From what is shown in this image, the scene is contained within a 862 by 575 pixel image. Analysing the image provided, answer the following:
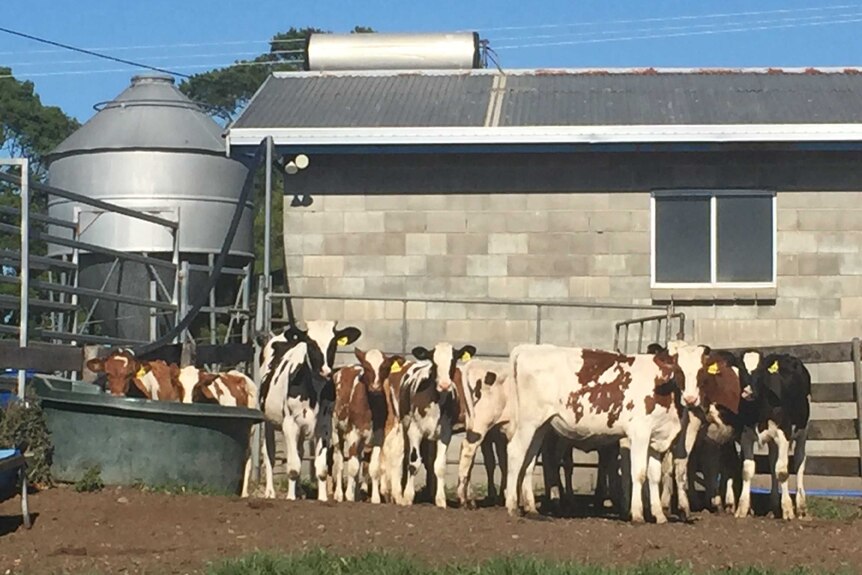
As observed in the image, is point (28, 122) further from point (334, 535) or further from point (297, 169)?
point (334, 535)

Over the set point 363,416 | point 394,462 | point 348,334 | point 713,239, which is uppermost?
point 713,239

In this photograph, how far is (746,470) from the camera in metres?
15.1

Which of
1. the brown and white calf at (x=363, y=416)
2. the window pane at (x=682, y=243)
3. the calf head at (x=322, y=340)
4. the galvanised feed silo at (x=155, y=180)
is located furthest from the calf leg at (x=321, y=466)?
the galvanised feed silo at (x=155, y=180)

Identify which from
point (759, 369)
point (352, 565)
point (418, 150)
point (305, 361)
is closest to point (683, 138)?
point (418, 150)

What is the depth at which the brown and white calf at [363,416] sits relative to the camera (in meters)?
15.5

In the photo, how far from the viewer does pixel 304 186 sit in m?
19.8

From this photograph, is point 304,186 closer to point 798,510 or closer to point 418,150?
→ point 418,150

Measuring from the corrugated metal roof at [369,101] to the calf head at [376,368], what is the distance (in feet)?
15.1

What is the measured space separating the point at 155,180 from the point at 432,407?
34.7 feet

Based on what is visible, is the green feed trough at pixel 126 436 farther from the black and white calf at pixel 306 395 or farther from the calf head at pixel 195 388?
the calf head at pixel 195 388

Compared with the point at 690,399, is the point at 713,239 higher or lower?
higher

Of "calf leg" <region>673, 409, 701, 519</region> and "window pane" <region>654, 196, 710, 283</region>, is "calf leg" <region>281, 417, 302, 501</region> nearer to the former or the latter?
"calf leg" <region>673, 409, 701, 519</region>

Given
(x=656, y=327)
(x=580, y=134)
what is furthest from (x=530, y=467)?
(x=580, y=134)

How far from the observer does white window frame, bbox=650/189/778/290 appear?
19.3m
